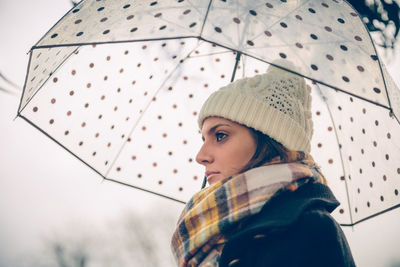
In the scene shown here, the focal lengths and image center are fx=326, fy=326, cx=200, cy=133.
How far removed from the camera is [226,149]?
1.35 m

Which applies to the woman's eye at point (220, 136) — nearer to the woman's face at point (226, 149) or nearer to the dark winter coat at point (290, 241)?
the woman's face at point (226, 149)

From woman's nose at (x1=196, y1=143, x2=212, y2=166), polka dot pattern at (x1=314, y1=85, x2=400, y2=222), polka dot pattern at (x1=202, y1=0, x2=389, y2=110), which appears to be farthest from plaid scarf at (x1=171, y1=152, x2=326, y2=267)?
polka dot pattern at (x1=314, y1=85, x2=400, y2=222)

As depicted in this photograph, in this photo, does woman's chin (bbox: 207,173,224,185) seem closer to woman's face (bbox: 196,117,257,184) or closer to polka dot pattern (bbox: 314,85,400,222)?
woman's face (bbox: 196,117,257,184)

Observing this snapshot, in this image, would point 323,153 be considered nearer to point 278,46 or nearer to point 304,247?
point 278,46

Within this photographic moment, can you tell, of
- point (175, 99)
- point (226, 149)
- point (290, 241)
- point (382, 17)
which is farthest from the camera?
point (175, 99)

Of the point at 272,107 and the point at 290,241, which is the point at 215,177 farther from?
the point at 290,241

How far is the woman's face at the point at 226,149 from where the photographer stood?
53.1 inches

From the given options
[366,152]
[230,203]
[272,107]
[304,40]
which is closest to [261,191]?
[230,203]

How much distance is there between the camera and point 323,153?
6.62ft

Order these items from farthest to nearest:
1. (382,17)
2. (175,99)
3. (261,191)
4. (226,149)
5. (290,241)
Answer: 1. (175,99)
2. (382,17)
3. (226,149)
4. (261,191)
5. (290,241)

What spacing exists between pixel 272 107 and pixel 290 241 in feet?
1.99

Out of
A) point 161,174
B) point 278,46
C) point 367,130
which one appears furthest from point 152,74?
point 367,130

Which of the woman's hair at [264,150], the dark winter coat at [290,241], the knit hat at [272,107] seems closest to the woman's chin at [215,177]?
the woman's hair at [264,150]

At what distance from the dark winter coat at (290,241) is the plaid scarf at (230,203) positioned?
0.41ft
